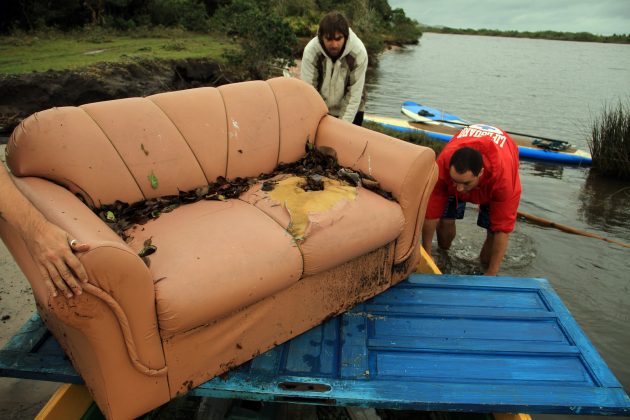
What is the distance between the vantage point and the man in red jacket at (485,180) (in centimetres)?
276

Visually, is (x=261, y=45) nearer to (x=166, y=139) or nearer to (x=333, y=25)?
(x=333, y=25)

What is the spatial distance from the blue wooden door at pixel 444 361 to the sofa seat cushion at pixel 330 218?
361 mm

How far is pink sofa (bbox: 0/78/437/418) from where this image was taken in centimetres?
158

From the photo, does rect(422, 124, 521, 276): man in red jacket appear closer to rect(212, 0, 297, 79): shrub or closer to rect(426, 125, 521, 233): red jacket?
rect(426, 125, 521, 233): red jacket

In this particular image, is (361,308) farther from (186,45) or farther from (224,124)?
(186,45)

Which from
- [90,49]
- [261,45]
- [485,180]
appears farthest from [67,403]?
[90,49]

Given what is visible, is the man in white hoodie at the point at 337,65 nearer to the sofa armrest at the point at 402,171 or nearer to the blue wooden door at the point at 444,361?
the sofa armrest at the point at 402,171

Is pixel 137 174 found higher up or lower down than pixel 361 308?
higher up

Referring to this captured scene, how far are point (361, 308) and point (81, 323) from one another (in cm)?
134

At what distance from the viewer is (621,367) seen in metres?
3.01

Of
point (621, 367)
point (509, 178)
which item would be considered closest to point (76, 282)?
point (509, 178)

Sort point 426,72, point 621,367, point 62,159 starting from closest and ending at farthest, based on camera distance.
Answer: point 62,159 < point 621,367 < point 426,72

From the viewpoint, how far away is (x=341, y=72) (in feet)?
12.1

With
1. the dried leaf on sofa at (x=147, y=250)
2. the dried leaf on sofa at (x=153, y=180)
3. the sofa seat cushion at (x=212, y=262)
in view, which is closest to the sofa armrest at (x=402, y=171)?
the sofa seat cushion at (x=212, y=262)
